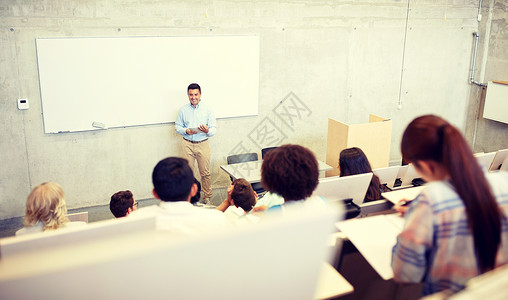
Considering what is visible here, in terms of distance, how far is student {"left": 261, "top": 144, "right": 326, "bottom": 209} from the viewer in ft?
6.41

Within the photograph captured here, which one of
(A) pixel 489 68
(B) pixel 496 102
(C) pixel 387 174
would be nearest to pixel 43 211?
(C) pixel 387 174

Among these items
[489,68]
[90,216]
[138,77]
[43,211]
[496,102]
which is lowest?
[90,216]

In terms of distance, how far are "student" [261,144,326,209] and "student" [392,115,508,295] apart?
55 centimetres

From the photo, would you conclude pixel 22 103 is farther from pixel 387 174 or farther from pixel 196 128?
pixel 387 174

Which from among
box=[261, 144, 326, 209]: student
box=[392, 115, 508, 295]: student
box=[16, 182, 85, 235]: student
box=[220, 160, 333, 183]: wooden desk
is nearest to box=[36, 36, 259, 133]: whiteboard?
box=[220, 160, 333, 183]: wooden desk

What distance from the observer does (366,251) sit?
1.86 metres

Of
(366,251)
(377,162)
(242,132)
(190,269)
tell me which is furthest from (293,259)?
(242,132)

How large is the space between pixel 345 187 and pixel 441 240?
149 cm

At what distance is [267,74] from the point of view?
19.3ft

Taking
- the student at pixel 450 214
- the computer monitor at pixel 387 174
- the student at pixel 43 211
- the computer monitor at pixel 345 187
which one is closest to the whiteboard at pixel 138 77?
the computer monitor at pixel 387 174

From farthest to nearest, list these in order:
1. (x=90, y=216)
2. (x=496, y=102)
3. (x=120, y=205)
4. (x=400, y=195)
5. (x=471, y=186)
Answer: (x=496, y=102)
(x=90, y=216)
(x=120, y=205)
(x=400, y=195)
(x=471, y=186)

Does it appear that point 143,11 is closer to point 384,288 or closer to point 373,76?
point 373,76

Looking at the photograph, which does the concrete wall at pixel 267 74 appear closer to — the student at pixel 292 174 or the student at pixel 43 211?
the student at pixel 43 211

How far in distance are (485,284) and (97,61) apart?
481 cm
